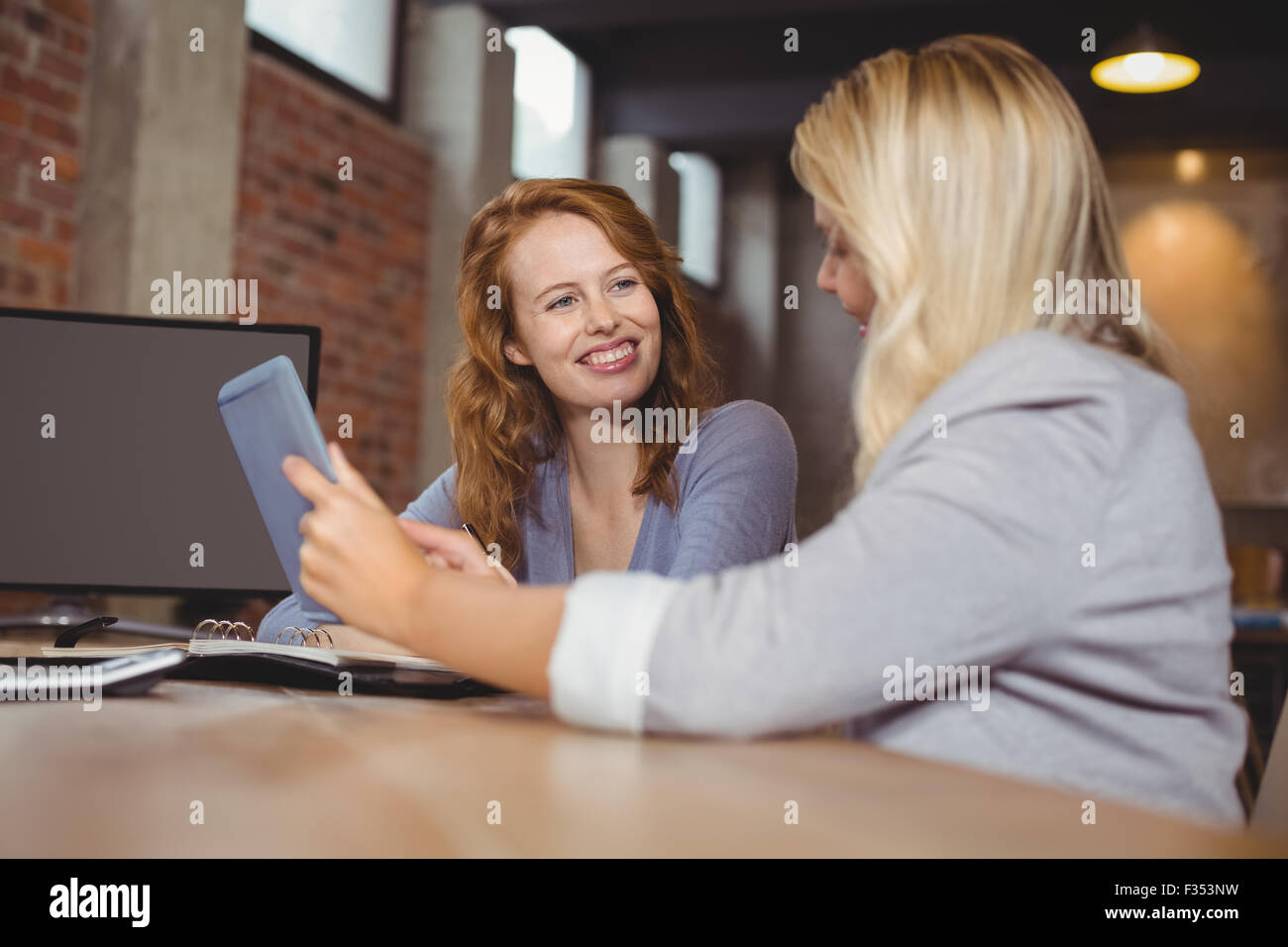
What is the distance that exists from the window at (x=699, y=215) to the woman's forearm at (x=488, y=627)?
7137mm

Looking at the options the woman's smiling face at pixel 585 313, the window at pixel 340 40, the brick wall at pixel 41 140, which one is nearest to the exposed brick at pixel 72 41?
the brick wall at pixel 41 140

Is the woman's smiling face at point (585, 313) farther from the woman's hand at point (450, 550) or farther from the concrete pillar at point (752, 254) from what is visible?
the concrete pillar at point (752, 254)

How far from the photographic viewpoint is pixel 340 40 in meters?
4.76

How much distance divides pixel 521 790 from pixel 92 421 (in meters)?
1.48

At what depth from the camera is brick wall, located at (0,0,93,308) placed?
10.4 ft

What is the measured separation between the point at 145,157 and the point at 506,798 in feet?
11.0

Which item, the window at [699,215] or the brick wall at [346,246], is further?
the window at [699,215]

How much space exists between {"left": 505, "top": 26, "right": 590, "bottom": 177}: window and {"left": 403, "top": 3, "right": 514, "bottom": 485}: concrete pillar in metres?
0.29

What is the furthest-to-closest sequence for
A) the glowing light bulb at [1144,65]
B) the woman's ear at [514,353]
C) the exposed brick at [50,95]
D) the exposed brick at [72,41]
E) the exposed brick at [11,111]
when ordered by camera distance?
the glowing light bulb at [1144,65]
the exposed brick at [72,41]
the exposed brick at [50,95]
the exposed brick at [11,111]
the woman's ear at [514,353]

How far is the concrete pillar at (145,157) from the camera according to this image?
3.38 meters

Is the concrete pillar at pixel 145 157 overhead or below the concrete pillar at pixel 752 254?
below

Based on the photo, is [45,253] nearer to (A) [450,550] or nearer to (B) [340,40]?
(B) [340,40]
